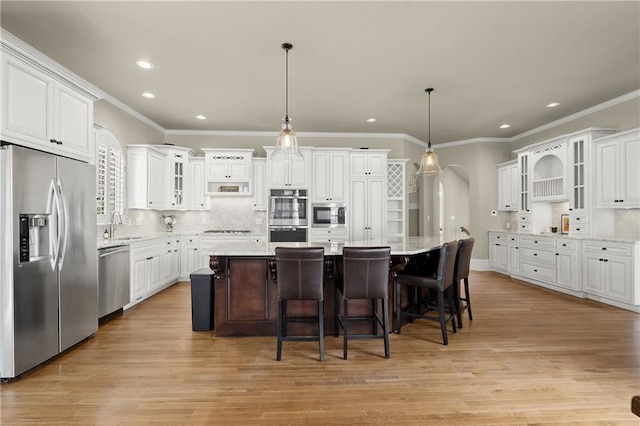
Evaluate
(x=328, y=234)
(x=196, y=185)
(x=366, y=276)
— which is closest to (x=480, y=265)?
(x=328, y=234)

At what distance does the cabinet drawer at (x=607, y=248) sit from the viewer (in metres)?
4.25

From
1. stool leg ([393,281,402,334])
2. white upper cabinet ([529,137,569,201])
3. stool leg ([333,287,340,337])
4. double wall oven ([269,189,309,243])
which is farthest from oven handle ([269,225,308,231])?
white upper cabinet ([529,137,569,201])

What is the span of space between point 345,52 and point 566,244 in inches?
178

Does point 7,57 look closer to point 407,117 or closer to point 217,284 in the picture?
point 217,284

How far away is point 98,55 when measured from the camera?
3543 mm

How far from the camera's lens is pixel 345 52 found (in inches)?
137

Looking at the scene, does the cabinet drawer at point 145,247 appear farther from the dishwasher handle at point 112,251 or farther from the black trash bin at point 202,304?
the black trash bin at point 202,304

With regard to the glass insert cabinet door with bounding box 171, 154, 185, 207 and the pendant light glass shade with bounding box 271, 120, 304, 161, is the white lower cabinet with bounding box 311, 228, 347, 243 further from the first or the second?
the pendant light glass shade with bounding box 271, 120, 304, 161

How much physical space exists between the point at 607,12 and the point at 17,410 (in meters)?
5.34

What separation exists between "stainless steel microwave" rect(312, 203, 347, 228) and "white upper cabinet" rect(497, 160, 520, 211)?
139 inches

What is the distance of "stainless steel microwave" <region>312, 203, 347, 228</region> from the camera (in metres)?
6.21

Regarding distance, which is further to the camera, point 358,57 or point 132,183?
point 132,183

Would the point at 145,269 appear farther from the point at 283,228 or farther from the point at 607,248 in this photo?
the point at 607,248

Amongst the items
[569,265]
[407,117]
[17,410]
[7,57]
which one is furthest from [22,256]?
[569,265]
